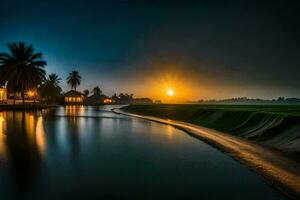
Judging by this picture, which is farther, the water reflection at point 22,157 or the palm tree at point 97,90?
the palm tree at point 97,90

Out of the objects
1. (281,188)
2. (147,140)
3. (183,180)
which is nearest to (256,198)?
(281,188)

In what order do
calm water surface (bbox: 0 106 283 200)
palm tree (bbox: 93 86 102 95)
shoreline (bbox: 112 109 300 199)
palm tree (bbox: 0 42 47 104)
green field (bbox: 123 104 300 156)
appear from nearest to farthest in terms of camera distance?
1. calm water surface (bbox: 0 106 283 200)
2. shoreline (bbox: 112 109 300 199)
3. green field (bbox: 123 104 300 156)
4. palm tree (bbox: 0 42 47 104)
5. palm tree (bbox: 93 86 102 95)

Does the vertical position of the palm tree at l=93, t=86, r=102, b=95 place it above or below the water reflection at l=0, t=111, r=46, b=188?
above

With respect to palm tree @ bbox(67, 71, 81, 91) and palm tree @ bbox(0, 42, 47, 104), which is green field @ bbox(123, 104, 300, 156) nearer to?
palm tree @ bbox(0, 42, 47, 104)

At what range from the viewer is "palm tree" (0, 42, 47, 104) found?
180 feet

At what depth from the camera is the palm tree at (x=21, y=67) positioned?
180 ft

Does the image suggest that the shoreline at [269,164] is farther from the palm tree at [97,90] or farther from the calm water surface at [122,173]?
the palm tree at [97,90]

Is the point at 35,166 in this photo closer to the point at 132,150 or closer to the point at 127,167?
the point at 127,167

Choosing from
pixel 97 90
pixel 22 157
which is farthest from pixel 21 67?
pixel 97 90

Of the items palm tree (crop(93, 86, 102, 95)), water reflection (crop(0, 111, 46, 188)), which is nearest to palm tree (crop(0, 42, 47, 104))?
water reflection (crop(0, 111, 46, 188))

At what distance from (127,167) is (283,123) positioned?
11839 millimetres

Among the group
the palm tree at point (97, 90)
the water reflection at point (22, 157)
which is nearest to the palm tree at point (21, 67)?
the water reflection at point (22, 157)

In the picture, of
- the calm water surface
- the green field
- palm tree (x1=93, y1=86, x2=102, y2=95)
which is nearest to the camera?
the calm water surface

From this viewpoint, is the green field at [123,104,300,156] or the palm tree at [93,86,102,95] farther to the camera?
the palm tree at [93,86,102,95]
